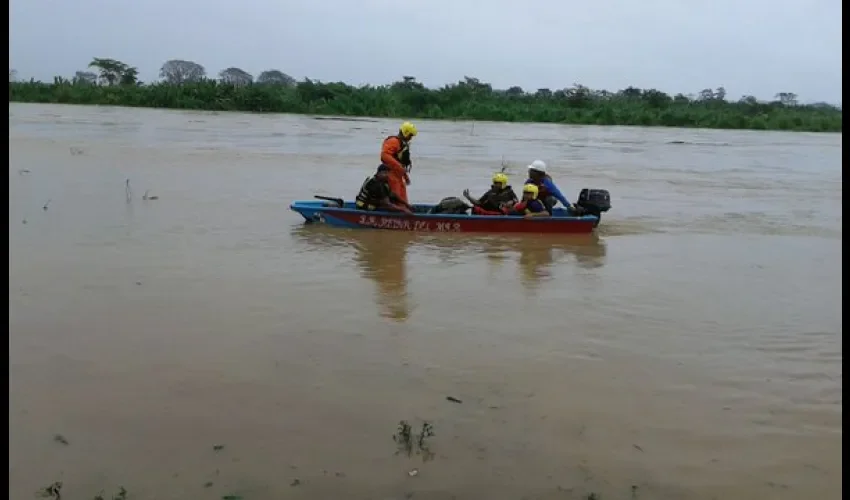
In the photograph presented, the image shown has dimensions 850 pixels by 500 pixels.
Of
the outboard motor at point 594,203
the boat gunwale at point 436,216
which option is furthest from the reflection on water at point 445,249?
the outboard motor at point 594,203

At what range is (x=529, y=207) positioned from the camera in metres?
10.9

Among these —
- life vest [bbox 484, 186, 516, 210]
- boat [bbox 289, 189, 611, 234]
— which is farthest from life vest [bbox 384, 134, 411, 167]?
life vest [bbox 484, 186, 516, 210]

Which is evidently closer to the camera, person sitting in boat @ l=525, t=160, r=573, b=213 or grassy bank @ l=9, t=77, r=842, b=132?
person sitting in boat @ l=525, t=160, r=573, b=213

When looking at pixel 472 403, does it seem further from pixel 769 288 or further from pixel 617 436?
pixel 769 288

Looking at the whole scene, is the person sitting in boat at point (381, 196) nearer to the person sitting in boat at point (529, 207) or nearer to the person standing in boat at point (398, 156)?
the person standing in boat at point (398, 156)

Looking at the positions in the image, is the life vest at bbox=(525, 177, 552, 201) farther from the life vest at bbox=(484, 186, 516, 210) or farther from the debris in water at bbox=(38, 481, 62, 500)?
the debris in water at bbox=(38, 481, 62, 500)

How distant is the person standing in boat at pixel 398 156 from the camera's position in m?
10.7

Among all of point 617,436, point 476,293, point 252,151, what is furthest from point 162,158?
point 617,436

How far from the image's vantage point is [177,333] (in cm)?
616

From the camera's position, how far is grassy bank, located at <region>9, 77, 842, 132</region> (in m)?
43.2

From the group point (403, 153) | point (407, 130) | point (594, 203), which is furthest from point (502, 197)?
point (407, 130)

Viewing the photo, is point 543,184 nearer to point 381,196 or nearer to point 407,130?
point 407,130

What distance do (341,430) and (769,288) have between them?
553cm

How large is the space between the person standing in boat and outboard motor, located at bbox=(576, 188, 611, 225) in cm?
230
